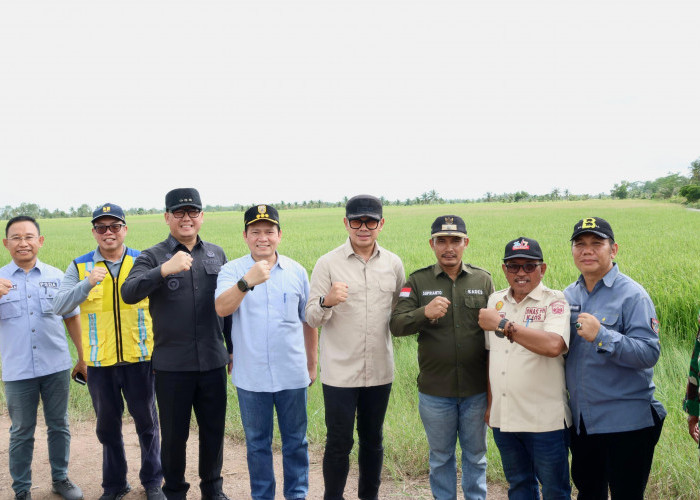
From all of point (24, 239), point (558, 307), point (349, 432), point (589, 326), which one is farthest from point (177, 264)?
point (589, 326)

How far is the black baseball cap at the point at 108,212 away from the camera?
3.97 meters

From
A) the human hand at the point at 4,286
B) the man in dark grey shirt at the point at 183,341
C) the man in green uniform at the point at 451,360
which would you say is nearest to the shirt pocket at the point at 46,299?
A: the human hand at the point at 4,286

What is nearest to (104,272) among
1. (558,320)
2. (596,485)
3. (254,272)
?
(254,272)

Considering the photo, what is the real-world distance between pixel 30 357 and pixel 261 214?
6.90 feet

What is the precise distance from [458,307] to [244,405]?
59.5 inches

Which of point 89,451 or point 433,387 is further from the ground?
point 433,387

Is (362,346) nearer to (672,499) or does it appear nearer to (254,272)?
(254,272)

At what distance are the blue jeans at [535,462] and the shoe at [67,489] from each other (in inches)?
123

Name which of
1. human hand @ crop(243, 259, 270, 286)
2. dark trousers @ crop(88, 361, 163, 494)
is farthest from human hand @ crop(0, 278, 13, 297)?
human hand @ crop(243, 259, 270, 286)

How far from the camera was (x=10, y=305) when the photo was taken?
416 centimetres

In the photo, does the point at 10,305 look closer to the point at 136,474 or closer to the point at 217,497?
the point at 136,474

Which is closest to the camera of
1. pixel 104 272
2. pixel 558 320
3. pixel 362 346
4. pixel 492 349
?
pixel 558 320

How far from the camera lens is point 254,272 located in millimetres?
3275

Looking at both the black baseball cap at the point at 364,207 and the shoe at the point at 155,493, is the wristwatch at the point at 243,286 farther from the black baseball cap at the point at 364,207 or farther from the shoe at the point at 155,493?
the shoe at the point at 155,493
